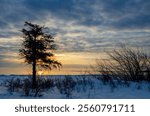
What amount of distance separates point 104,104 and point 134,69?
8.29 m

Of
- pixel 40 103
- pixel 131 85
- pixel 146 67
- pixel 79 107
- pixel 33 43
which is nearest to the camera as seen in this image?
pixel 79 107

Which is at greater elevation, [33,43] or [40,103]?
[33,43]

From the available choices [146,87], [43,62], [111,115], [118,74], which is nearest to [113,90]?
[146,87]

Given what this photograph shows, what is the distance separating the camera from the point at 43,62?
2122cm

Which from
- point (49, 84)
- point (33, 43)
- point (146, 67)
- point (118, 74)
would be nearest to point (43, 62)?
point (33, 43)

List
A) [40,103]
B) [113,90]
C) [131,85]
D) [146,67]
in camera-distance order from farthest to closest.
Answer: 1. [146,67]
2. [131,85]
3. [113,90]
4. [40,103]

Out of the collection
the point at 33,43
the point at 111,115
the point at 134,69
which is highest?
the point at 33,43

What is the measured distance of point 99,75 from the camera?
1842cm

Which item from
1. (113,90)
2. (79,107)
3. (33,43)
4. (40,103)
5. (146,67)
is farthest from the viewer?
(33,43)

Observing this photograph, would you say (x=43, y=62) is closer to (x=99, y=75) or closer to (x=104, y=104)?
(x=99, y=75)

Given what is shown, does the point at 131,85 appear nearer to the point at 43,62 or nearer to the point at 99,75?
the point at 99,75

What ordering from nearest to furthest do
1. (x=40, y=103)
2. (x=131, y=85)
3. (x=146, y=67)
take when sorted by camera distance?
1. (x=40, y=103)
2. (x=131, y=85)
3. (x=146, y=67)

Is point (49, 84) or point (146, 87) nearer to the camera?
point (146, 87)

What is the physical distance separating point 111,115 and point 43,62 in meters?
13.1
